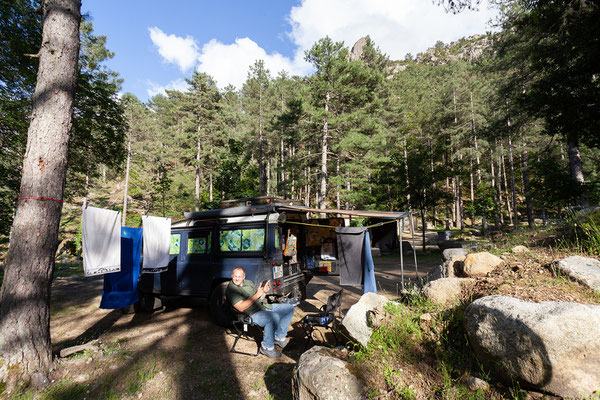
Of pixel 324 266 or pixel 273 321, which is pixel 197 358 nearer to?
pixel 273 321

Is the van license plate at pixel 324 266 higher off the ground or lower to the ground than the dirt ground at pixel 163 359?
higher

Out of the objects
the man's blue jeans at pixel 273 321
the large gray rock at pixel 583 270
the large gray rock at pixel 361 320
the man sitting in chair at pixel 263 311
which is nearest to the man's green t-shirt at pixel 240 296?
the man sitting in chair at pixel 263 311

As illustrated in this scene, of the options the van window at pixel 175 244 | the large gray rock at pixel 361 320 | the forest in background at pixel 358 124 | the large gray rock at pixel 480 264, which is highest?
the forest in background at pixel 358 124

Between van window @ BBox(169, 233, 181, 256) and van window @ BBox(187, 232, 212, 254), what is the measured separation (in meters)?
0.36

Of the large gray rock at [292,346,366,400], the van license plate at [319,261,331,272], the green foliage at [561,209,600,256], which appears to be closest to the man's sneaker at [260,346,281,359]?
the large gray rock at [292,346,366,400]

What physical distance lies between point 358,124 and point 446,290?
1403 cm

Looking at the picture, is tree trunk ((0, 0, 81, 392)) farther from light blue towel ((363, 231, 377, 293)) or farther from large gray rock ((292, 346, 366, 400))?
light blue towel ((363, 231, 377, 293))

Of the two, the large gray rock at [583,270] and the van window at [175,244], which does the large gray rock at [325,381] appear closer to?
the large gray rock at [583,270]

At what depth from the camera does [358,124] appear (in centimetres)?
1625

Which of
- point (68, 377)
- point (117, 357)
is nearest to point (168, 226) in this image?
point (117, 357)

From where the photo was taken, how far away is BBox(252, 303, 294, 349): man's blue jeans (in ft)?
13.3

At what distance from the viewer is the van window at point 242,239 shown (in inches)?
200

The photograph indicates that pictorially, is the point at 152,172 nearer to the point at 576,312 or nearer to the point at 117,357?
the point at 117,357

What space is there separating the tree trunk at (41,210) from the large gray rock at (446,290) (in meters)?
5.31
